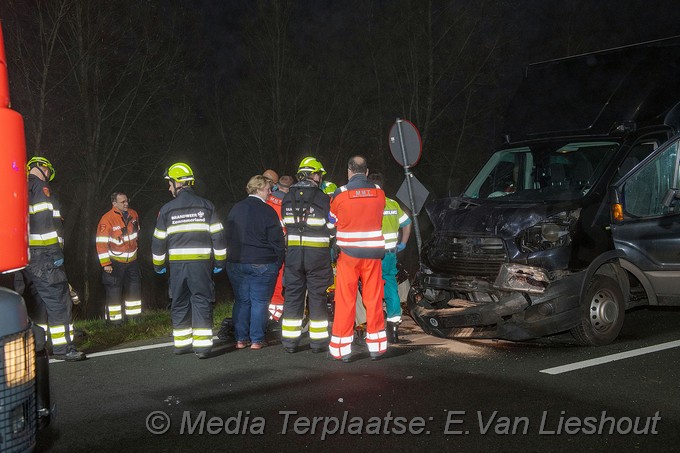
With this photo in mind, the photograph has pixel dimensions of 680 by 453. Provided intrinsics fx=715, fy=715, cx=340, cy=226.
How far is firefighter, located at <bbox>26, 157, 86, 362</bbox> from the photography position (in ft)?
23.3

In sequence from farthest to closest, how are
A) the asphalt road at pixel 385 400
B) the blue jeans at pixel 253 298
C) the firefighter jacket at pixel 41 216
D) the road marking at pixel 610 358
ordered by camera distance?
the blue jeans at pixel 253 298, the firefighter jacket at pixel 41 216, the road marking at pixel 610 358, the asphalt road at pixel 385 400

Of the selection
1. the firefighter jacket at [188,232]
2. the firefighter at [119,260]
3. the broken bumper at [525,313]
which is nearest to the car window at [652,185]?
the broken bumper at [525,313]

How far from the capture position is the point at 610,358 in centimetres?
662

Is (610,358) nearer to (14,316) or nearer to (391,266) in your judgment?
(391,266)

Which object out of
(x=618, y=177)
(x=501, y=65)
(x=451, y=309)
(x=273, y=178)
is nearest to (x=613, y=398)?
(x=451, y=309)

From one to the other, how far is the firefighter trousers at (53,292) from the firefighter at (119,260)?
3.04 m

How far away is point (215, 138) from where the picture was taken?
88.7ft

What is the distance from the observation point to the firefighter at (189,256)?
735cm

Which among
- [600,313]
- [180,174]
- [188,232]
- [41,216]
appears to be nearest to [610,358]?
[600,313]

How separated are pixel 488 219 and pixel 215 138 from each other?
21.0 m

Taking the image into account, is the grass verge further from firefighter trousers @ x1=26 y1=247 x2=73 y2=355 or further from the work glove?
the work glove

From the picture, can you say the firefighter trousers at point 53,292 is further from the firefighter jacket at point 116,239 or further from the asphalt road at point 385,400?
the firefighter jacket at point 116,239

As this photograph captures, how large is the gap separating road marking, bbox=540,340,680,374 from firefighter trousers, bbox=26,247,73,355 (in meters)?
4.65

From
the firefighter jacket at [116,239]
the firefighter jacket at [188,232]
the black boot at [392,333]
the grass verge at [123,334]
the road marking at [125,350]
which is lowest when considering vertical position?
the grass verge at [123,334]
